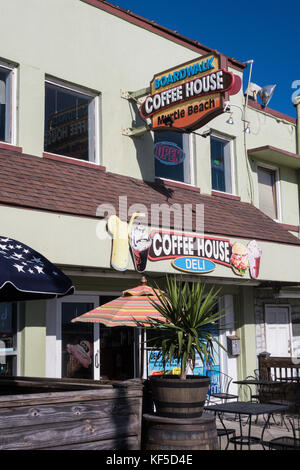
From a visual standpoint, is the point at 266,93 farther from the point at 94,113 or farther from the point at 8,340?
the point at 8,340

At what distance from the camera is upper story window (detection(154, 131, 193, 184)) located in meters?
12.8

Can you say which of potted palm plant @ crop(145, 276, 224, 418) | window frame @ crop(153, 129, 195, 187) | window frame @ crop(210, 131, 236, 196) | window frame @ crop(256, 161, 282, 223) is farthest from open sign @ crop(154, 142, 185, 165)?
potted palm plant @ crop(145, 276, 224, 418)

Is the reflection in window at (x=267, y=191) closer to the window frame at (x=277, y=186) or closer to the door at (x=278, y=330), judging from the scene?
the window frame at (x=277, y=186)

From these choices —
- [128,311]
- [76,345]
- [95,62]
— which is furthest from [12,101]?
[128,311]

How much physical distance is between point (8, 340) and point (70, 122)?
4.47m

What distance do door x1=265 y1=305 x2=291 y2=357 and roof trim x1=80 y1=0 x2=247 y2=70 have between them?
6.48m

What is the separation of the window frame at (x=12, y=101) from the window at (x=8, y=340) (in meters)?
2.97

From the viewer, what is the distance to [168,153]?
12945mm

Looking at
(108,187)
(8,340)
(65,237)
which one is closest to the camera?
(65,237)

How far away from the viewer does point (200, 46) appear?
555 inches

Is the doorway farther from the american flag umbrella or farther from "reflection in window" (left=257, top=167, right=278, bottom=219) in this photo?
"reflection in window" (left=257, top=167, right=278, bottom=219)

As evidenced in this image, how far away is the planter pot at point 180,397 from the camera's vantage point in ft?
19.5

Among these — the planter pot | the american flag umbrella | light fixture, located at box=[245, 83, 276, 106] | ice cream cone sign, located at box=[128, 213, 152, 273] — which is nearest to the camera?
the american flag umbrella
